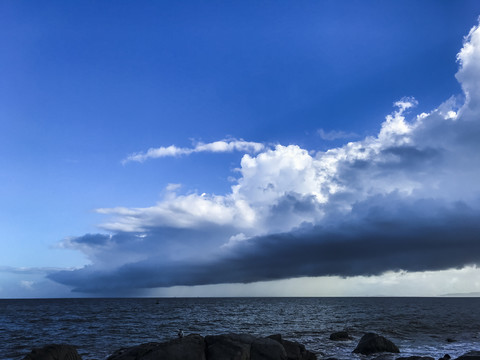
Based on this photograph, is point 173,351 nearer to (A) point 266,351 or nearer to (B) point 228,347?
(B) point 228,347

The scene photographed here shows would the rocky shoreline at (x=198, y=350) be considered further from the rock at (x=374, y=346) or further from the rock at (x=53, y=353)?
the rock at (x=374, y=346)

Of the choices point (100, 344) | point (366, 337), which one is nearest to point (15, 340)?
point (100, 344)

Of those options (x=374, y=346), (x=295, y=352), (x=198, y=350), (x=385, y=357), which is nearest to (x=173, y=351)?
(x=198, y=350)

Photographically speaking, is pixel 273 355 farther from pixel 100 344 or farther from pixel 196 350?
pixel 100 344

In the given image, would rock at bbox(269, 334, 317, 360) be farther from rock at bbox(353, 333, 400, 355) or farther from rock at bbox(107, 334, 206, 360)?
rock at bbox(107, 334, 206, 360)

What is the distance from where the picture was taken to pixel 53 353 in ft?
64.1

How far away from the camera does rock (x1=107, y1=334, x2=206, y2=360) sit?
20000 mm

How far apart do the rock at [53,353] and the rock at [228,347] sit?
26.7 feet

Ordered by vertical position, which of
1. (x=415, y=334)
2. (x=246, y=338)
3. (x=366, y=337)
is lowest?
(x=415, y=334)

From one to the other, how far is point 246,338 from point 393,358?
12829 mm

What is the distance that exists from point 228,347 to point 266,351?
2.56 meters

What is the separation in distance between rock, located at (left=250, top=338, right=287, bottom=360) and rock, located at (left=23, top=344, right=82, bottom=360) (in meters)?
10.9

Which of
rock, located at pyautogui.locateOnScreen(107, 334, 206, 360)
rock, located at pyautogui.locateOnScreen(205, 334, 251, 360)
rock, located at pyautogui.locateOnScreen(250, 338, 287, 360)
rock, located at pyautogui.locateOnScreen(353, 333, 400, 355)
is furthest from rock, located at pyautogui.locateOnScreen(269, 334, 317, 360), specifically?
rock, located at pyautogui.locateOnScreen(107, 334, 206, 360)

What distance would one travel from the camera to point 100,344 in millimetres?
37938
